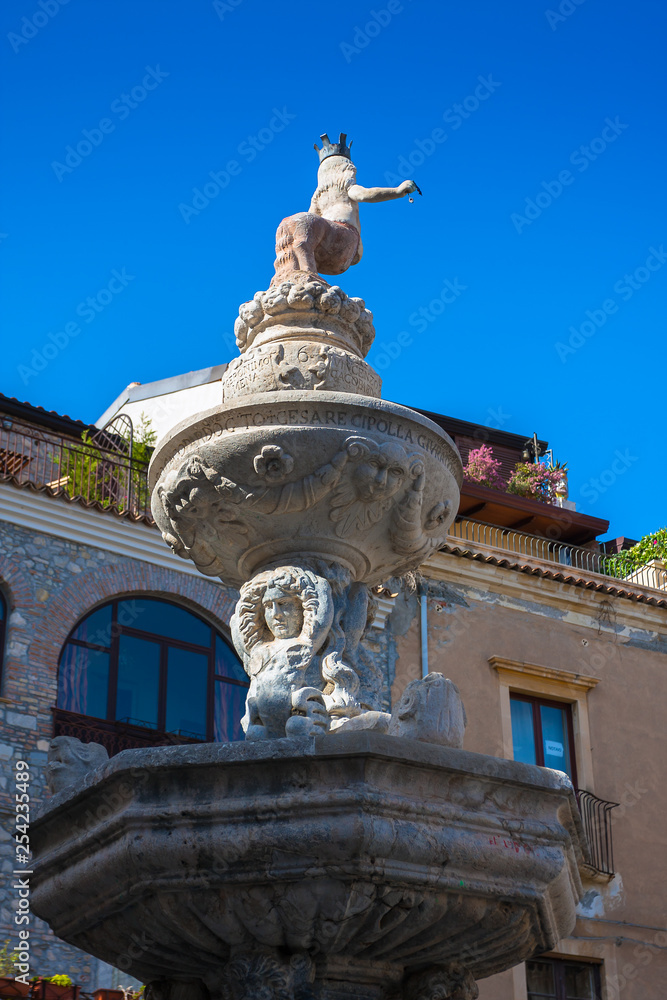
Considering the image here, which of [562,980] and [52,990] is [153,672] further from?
[562,980]

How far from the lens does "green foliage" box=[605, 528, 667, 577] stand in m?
21.6

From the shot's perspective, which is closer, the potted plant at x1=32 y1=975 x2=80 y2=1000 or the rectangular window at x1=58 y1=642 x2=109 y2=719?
the potted plant at x1=32 y1=975 x2=80 y2=1000

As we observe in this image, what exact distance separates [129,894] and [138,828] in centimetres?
29

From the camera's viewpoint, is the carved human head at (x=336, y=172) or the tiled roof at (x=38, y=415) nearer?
the carved human head at (x=336, y=172)

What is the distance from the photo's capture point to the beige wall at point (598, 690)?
16500 mm

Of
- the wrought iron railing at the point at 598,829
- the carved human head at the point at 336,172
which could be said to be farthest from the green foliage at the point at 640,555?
the carved human head at the point at 336,172

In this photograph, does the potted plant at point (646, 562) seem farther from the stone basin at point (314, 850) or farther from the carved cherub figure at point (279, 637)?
the stone basin at point (314, 850)

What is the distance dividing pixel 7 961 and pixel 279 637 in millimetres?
7084

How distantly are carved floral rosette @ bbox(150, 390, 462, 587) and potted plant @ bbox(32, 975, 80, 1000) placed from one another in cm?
648

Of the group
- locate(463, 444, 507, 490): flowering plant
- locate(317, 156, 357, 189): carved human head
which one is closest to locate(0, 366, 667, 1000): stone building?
locate(463, 444, 507, 490): flowering plant

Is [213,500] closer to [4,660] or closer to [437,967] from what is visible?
[437,967]

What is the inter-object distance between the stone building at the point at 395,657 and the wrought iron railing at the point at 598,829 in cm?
3

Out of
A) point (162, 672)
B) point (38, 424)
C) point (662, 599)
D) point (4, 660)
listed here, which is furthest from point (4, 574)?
point (662, 599)

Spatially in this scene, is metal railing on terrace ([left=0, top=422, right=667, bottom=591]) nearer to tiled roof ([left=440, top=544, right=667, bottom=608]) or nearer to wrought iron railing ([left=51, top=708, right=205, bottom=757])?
tiled roof ([left=440, top=544, right=667, bottom=608])
